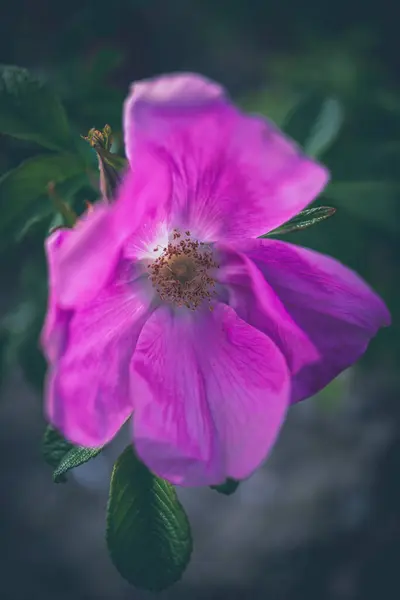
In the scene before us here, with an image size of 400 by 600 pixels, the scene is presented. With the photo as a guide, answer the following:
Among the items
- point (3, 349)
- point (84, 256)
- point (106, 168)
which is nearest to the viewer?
point (84, 256)

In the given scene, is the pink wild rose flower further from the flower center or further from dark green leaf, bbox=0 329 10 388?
dark green leaf, bbox=0 329 10 388

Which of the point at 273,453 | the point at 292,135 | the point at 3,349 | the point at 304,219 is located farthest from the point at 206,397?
the point at 273,453

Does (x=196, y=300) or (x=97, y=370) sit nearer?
(x=97, y=370)

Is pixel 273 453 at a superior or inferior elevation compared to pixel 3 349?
inferior

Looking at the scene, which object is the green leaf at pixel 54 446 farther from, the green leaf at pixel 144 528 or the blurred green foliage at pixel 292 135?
the blurred green foliage at pixel 292 135

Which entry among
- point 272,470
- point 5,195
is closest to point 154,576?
point 5,195

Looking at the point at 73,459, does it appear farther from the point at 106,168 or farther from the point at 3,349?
the point at 3,349

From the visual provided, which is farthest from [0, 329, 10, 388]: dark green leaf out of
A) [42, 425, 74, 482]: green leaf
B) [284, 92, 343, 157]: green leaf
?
[284, 92, 343, 157]: green leaf
